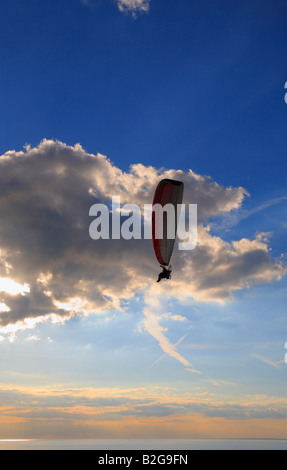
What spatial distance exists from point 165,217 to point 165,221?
0.45 meters

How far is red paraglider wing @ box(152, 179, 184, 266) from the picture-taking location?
3941 centimetres

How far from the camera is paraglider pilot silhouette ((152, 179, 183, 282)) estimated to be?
39438mm

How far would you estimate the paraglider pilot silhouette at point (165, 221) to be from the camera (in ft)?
129

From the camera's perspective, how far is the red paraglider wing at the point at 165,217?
3941 centimetres

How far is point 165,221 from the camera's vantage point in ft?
134
